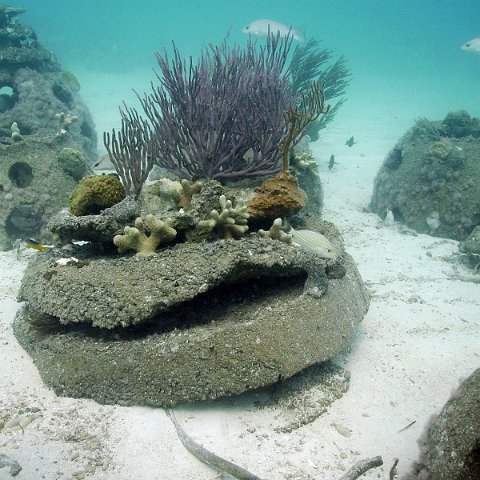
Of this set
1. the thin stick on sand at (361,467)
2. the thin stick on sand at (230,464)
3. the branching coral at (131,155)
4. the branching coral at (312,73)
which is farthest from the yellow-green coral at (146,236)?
the branching coral at (312,73)

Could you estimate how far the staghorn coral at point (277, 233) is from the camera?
4168 mm

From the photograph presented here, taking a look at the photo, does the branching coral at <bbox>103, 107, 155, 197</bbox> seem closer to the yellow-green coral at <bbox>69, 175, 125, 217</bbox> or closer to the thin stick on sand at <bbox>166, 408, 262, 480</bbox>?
the yellow-green coral at <bbox>69, 175, 125, 217</bbox>

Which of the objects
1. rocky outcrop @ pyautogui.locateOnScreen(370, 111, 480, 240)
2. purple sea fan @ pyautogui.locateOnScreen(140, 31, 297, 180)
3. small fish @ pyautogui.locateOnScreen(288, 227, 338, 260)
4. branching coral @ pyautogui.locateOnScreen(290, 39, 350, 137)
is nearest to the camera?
small fish @ pyautogui.locateOnScreen(288, 227, 338, 260)

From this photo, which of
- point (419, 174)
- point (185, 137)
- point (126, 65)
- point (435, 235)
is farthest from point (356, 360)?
point (126, 65)

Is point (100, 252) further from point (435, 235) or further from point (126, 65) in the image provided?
point (126, 65)

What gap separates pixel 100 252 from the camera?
14.3 feet

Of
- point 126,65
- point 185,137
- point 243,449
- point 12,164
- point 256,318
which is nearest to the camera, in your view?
point 243,449

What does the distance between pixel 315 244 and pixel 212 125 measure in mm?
2336

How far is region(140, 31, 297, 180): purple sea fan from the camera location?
17.3 ft

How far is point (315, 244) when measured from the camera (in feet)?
13.0

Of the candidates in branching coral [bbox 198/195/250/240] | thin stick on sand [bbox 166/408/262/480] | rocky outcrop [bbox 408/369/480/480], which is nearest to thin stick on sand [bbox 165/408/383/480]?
thin stick on sand [bbox 166/408/262/480]

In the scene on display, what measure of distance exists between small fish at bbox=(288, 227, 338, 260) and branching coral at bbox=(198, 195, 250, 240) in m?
0.59

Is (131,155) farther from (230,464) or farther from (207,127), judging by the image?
(230,464)

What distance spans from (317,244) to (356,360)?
54.5 inches
